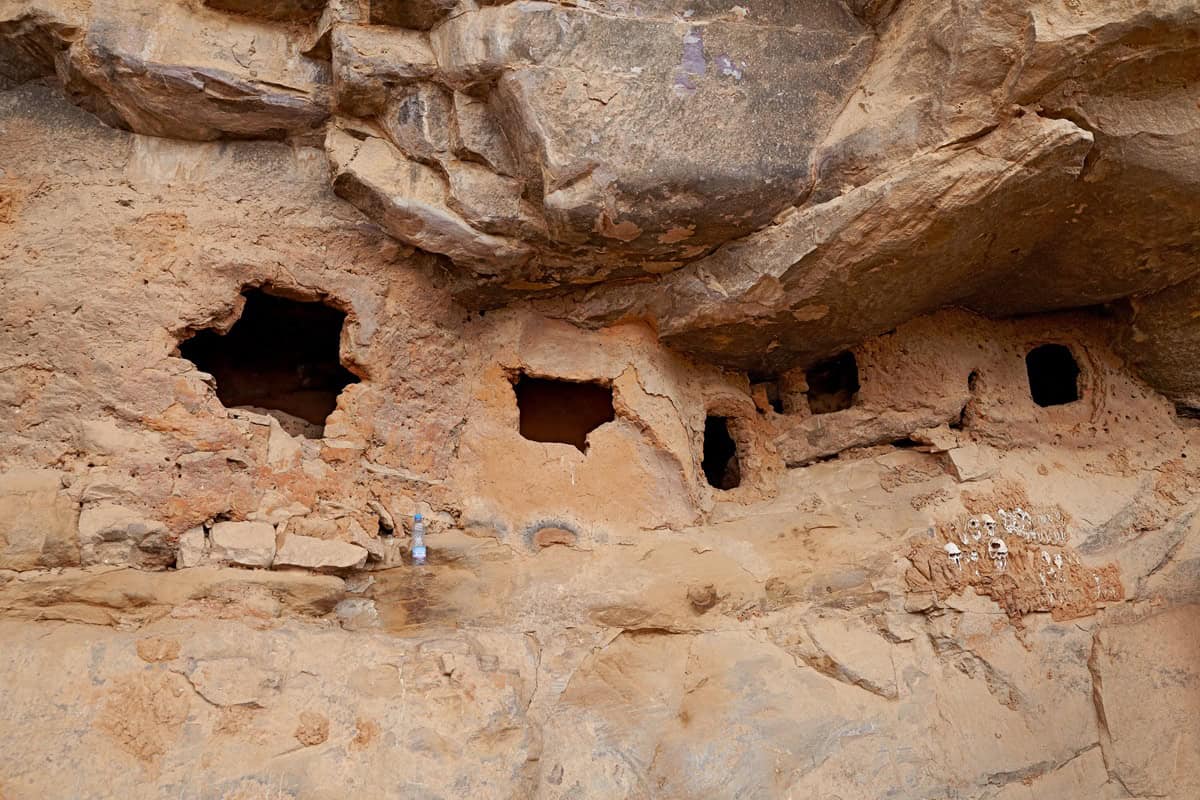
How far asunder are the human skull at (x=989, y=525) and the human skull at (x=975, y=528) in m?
0.03

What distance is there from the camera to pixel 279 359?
5258 mm

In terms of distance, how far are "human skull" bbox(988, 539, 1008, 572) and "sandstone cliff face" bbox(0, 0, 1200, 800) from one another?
2cm

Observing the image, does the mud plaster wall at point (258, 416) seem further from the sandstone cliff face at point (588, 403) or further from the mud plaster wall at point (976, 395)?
the mud plaster wall at point (976, 395)

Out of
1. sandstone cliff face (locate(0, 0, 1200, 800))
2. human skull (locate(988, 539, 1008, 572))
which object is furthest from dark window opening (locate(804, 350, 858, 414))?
human skull (locate(988, 539, 1008, 572))

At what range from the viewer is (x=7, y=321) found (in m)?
3.80

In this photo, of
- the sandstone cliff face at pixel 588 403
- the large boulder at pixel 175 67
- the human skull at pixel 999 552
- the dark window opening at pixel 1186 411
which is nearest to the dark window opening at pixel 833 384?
the sandstone cliff face at pixel 588 403

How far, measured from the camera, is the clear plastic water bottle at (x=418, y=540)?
165 inches

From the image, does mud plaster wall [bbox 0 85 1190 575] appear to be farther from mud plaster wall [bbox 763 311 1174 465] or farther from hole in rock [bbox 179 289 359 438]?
hole in rock [bbox 179 289 359 438]

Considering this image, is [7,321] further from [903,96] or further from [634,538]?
[903,96]

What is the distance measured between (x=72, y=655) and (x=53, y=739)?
11.3 inches

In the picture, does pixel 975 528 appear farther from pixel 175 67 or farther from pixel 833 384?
pixel 175 67

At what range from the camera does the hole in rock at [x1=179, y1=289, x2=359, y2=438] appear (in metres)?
4.98

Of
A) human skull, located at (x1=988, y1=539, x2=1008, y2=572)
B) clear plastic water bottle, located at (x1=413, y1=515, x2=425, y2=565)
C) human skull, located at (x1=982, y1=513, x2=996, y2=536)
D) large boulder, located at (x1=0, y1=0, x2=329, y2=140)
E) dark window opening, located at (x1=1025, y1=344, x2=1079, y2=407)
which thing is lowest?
human skull, located at (x1=988, y1=539, x2=1008, y2=572)

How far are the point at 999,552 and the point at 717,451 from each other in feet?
5.90
